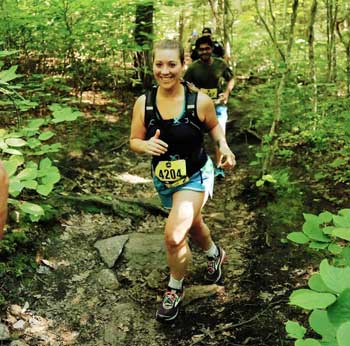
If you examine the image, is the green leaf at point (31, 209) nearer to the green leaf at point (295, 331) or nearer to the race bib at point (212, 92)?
the green leaf at point (295, 331)

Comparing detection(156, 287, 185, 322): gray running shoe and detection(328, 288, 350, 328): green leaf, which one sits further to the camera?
detection(156, 287, 185, 322): gray running shoe

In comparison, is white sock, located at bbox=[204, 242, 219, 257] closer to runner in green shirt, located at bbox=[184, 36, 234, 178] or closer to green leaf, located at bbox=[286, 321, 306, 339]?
green leaf, located at bbox=[286, 321, 306, 339]

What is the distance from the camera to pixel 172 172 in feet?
11.8

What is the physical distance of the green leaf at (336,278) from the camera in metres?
1.37

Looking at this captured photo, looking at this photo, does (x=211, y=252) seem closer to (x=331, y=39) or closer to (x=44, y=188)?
(x=44, y=188)

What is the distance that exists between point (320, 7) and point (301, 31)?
1.47 m

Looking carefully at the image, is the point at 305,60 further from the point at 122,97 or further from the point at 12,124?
the point at 12,124

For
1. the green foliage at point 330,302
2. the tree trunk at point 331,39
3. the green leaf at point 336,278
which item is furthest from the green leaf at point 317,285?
the tree trunk at point 331,39

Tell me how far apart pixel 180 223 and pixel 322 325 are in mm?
2028

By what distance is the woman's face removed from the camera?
349 centimetres

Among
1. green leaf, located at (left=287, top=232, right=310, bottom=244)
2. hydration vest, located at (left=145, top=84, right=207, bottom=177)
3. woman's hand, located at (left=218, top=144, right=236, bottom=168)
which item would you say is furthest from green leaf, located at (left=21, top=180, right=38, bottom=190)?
green leaf, located at (left=287, top=232, right=310, bottom=244)

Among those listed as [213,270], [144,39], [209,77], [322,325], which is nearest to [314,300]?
[322,325]

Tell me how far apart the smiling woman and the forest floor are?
317 mm

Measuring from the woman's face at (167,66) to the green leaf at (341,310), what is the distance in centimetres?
243
